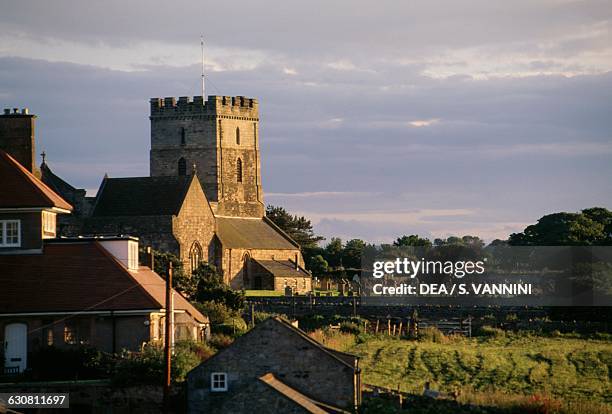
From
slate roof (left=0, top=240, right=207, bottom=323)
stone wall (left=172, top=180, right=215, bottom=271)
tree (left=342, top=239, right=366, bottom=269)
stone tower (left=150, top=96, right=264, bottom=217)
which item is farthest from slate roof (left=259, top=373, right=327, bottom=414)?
tree (left=342, top=239, right=366, bottom=269)

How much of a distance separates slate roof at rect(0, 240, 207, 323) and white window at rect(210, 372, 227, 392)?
5.59 meters

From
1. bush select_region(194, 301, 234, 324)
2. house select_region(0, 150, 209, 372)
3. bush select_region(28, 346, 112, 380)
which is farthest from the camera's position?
bush select_region(194, 301, 234, 324)

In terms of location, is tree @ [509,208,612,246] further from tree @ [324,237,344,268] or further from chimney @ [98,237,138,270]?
chimney @ [98,237,138,270]

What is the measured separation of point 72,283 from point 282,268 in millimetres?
Result: 51569

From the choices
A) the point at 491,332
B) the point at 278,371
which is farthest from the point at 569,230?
the point at 278,371

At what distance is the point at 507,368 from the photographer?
54688 millimetres

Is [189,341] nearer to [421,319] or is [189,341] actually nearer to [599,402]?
[599,402]

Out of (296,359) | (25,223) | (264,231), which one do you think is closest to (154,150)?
(264,231)

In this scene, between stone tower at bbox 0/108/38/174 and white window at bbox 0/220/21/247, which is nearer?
white window at bbox 0/220/21/247

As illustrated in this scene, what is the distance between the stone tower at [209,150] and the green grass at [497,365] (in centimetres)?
3978

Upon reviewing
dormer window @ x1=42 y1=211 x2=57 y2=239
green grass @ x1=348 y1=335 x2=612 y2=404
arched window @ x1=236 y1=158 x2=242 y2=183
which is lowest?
green grass @ x1=348 y1=335 x2=612 y2=404

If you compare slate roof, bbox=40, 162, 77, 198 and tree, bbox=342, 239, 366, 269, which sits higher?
slate roof, bbox=40, 162, 77, 198

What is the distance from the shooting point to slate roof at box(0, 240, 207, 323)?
4472 cm

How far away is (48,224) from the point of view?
48344mm
